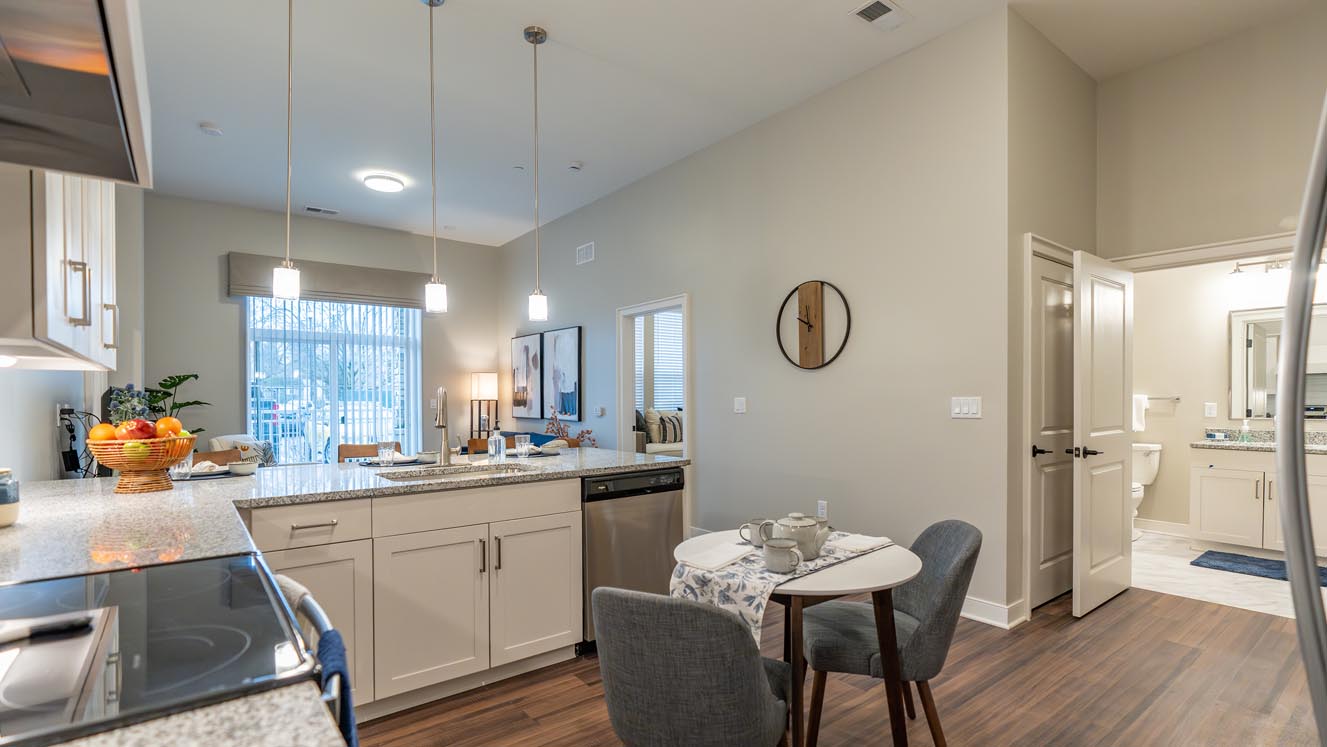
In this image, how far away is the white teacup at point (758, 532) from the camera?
2.01 m

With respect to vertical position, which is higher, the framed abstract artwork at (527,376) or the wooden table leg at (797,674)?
the framed abstract artwork at (527,376)

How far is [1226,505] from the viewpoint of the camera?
457cm

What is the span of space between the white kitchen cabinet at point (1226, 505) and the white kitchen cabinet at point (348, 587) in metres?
5.48

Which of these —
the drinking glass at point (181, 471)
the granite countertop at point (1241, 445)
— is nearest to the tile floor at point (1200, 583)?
the granite countertop at point (1241, 445)

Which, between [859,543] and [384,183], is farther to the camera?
[384,183]

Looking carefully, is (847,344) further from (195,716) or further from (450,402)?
(450,402)

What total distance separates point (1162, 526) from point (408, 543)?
5.60m

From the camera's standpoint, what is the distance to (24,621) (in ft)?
2.97

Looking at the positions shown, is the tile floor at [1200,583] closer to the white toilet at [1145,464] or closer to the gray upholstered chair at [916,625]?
the white toilet at [1145,464]

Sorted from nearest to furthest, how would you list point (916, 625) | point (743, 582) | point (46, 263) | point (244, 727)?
1. point (244, 727)
2. point (46, 263)
3. point (743, 582)
4. point (916, 625)

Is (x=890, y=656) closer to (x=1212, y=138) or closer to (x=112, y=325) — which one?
(x=112, y=325)

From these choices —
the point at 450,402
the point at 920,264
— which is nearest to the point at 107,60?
the point at 920,264

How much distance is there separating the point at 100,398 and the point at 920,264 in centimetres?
470

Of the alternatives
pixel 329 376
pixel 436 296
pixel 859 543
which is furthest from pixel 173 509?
pixel 329 376
